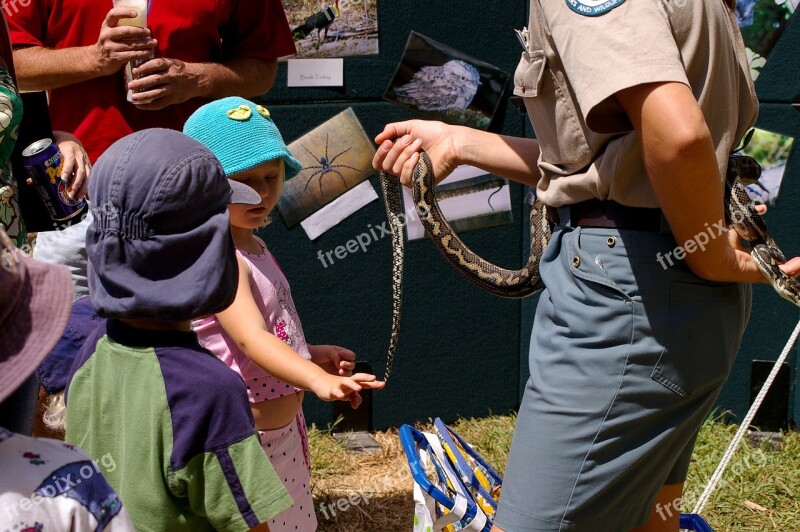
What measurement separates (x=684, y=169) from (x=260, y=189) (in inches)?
50.4

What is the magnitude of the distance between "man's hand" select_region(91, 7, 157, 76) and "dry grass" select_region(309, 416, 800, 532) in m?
2.14

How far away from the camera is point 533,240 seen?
335cm

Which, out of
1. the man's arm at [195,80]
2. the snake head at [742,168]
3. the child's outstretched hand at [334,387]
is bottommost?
the child's outstretched hand at [334,387]

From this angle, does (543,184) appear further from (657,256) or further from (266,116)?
(266,116)

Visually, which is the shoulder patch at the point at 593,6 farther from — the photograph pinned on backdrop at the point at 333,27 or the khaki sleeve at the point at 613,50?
the photograph pinned on backdrop at the point at 333,27

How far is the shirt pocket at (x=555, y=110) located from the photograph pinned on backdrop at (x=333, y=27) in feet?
8.00

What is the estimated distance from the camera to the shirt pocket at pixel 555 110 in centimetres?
217

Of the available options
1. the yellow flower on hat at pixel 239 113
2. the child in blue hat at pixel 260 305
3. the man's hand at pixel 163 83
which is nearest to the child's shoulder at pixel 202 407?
the child in blue hat at pixel 260 305

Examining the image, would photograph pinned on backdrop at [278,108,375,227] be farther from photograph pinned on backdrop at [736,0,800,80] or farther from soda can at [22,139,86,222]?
photograph pinned on backdrop at [736,0,800,80]

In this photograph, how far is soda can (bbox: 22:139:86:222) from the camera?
2.74 m

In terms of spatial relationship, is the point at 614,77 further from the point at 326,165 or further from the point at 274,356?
the point at 326,165

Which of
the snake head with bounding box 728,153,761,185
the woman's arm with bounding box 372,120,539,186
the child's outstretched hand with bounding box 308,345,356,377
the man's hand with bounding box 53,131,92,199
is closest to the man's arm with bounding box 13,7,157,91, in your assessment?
the man's hand with bounding box 53,131,92,199

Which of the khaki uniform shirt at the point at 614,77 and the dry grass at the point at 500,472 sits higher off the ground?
the khaki uniform shirt at the point at 614,77

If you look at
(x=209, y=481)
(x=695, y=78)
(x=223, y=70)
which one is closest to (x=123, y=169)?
(x=209, y=481)
